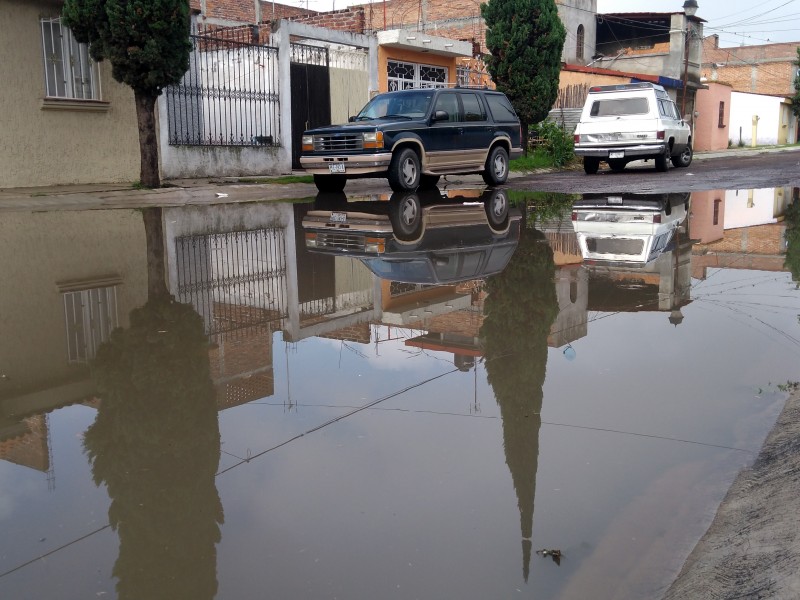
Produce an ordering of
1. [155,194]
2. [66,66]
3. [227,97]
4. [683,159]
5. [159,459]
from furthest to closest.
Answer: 1. [683,159]
2. [227,97]
3. [66,66]
4. [155,194]
5. [159,459]

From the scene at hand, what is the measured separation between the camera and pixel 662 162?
22.5 m

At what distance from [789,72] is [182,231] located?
6903 cm

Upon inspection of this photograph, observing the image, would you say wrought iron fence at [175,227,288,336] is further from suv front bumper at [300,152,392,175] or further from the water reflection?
suv front bumper at [300,152,392,175]

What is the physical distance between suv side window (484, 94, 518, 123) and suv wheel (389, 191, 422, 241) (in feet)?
9.95

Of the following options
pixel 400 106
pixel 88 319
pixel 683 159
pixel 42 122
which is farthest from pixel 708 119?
pixel 88 319

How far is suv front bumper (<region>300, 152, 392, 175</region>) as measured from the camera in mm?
14312

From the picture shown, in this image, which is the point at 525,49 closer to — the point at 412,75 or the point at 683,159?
the point at 412,75

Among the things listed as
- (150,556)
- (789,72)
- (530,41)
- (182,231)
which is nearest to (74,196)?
(182,231)

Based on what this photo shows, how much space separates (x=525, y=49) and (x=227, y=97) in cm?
915

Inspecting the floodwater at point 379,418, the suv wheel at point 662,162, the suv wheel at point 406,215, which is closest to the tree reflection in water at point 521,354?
the floodwater at point 379,418

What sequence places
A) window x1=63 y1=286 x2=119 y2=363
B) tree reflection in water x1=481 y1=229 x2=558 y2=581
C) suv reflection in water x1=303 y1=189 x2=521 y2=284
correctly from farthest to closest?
suv reflection in water x1=303 y1=189 x2=521 y2=284 → window x1=63 y1=286 x2=119 y2=363 → tree reflection in water x1=481 y1=229 x2=558 y2=581

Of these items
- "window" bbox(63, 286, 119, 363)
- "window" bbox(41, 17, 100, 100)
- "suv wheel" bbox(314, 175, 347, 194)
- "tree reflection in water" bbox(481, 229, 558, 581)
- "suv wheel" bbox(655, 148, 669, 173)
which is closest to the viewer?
"tree reflection in water" bbox(481, 229, 558, 581)

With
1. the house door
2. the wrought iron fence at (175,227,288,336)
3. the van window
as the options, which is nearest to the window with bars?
the house door

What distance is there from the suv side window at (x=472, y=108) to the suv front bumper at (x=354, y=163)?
2.60m
